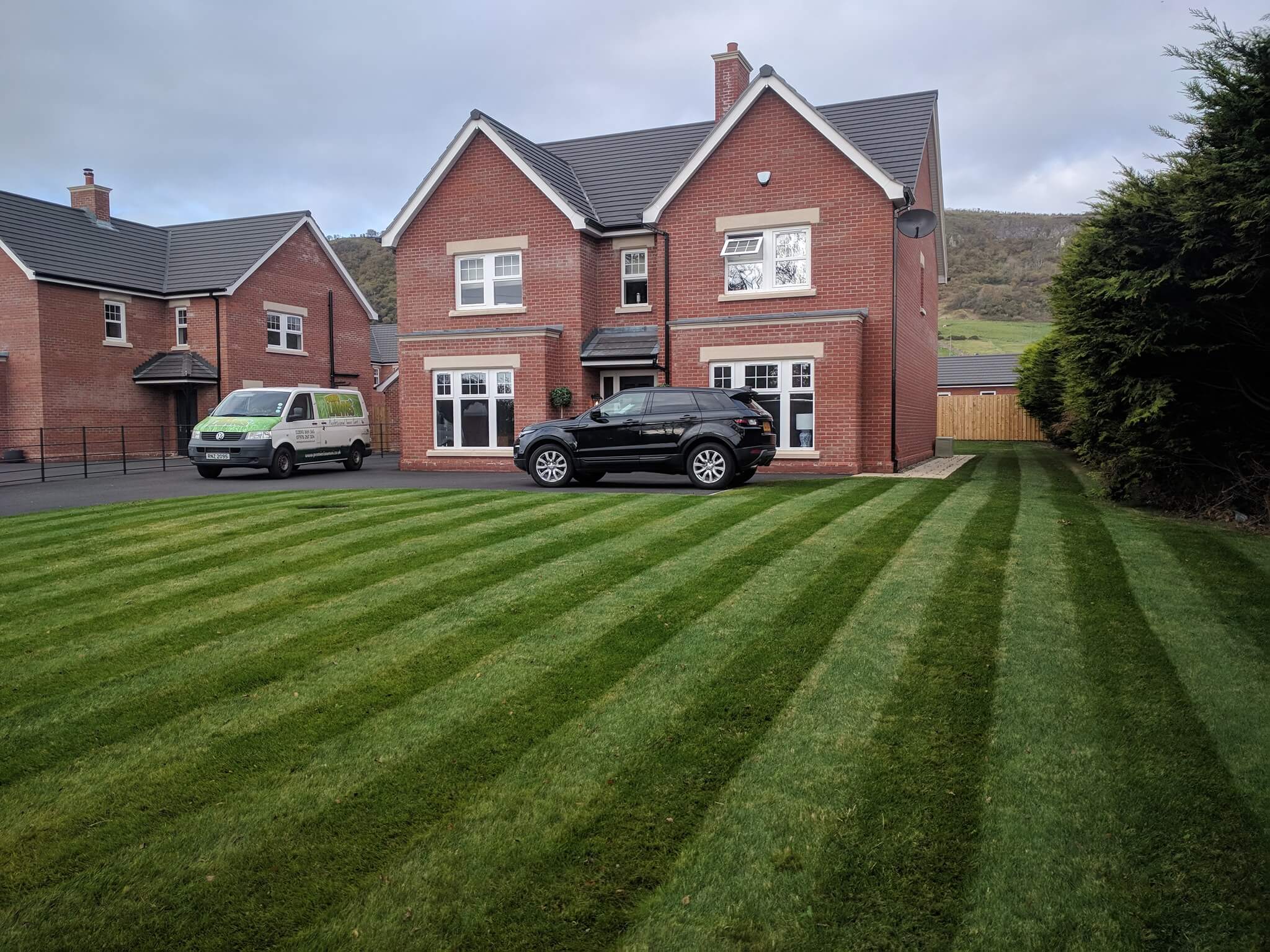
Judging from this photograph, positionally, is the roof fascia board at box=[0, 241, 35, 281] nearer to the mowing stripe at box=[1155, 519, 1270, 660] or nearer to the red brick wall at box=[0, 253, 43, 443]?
the red brick wall at box=[0, 253, 43, 443]

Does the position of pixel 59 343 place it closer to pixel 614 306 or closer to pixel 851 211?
pixel 614 306

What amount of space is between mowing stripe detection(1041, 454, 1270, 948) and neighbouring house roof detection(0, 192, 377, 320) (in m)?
31.8

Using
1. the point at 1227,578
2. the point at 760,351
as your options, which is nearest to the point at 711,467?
the point at 760,351

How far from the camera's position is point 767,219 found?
19.9 m

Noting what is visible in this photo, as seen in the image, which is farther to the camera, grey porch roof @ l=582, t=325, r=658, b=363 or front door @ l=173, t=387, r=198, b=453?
front door @ l=173, t=387, r=198, b=453

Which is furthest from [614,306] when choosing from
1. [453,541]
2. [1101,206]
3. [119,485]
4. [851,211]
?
[453,541]

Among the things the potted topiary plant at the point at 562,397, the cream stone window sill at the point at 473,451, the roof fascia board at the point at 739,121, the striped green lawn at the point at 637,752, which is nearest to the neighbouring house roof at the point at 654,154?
the roof fascia board at the point at 739,121

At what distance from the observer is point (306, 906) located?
9.89 ft

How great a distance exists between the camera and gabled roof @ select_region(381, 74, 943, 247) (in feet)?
64.6

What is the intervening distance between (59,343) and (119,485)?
15.5m

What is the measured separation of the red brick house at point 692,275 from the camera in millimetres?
19094

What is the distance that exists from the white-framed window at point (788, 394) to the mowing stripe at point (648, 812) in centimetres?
1326

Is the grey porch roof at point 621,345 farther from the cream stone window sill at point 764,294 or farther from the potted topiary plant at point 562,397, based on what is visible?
the cream stone window sill at point 764,294

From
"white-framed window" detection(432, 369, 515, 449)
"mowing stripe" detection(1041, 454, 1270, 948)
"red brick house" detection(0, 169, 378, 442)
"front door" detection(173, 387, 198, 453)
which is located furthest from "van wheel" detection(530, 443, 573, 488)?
"front door" detection(173, 387, 198, 453)
